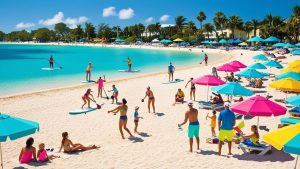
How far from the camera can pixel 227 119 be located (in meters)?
8.16

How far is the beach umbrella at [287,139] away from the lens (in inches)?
220

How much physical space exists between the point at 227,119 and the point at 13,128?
17.3ft

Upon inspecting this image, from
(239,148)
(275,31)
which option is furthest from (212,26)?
(239,148)

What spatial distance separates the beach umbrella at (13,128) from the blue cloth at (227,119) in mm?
4739

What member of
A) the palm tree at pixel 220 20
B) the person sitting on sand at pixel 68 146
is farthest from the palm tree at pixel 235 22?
the person sitting on sand at pixel 68 146

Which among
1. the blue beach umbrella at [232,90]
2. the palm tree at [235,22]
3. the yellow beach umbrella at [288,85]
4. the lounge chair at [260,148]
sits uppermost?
the palm tree at [235,22]

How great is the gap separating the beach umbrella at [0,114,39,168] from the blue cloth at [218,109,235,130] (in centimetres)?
474

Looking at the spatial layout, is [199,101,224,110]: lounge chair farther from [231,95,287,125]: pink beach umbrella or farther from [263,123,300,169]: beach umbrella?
[263,123,300,169]: beach umbrella

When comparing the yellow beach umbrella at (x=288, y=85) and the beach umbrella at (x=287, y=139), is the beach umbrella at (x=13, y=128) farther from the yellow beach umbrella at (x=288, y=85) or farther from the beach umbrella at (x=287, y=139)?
the yellow beach umbrella at (x=288, y=85)

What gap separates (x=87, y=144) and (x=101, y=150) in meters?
0.98

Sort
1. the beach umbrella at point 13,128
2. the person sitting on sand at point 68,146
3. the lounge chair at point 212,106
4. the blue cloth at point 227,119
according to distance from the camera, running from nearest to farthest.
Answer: the beach umbrella at point 13,128
the blue cloth at point 227,119
the person sitting on sand at point 68,146
the lounge chair at point 212,106

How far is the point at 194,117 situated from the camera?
852 cm

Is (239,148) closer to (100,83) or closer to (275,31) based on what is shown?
(100,83)

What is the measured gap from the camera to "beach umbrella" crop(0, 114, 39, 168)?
22.7 ft
